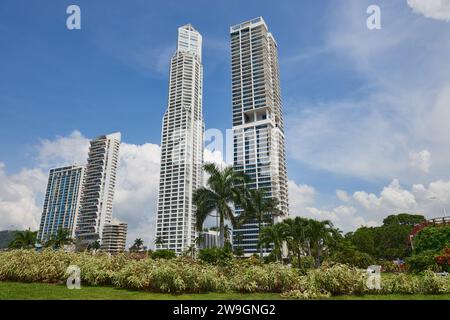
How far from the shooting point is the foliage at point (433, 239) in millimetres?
26072

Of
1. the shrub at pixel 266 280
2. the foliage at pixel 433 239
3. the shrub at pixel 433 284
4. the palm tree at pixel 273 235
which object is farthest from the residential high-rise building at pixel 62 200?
the shrub at pixel 433 284

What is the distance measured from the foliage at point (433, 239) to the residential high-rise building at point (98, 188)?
13855 cm

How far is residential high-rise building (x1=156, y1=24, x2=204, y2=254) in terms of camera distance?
447 feet

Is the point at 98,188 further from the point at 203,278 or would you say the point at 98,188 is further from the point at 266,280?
the point at 266,280

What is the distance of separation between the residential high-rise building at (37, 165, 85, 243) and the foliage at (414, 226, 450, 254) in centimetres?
16418

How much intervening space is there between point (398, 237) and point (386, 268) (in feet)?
103

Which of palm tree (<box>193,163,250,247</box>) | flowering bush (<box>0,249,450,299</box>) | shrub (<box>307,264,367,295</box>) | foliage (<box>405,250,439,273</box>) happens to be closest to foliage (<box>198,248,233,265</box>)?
flowering bush (<box>0,249,450,299</box>)

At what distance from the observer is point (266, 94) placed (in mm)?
118625

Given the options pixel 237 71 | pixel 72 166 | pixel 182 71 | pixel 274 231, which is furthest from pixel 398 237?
pixel 72 166

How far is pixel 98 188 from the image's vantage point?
146m

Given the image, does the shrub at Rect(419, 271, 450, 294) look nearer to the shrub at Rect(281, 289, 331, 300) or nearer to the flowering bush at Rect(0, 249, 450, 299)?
the flowering bush at Rect(0, 249, 450, 299)

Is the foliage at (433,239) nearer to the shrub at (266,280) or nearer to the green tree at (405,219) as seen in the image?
the shrub at (266,280)
